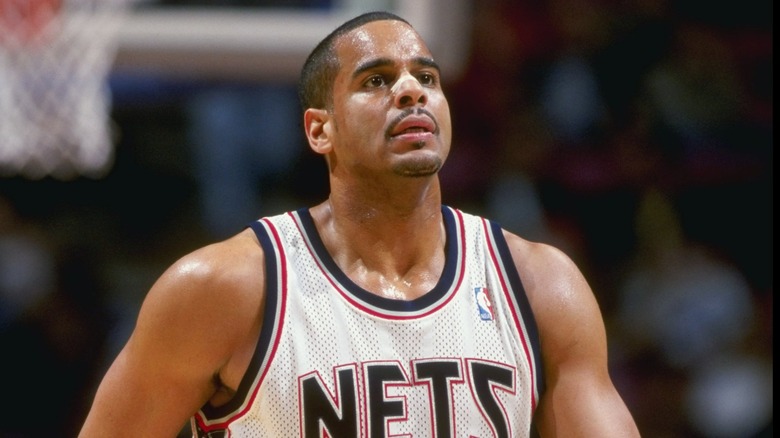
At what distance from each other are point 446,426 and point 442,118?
33.3 inches

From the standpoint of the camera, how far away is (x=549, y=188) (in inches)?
295

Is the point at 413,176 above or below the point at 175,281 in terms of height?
above

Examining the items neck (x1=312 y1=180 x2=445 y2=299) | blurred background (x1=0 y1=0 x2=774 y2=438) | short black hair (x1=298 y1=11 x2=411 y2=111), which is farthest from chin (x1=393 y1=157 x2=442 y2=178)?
blurred background (x1=0 y1=0 x2=774 y2=438)

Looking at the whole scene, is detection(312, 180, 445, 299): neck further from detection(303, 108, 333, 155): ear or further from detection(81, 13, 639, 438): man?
detection(303, 108, 333, 155): ear

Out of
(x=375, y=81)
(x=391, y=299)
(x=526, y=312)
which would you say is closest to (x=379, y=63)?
(x=375, y=81)

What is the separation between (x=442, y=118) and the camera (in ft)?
11.2

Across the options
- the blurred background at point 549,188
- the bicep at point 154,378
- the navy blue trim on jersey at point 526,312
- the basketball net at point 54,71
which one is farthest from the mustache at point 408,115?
the blurred background at point 549,188

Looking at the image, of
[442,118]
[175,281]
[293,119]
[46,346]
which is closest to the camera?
[175,281]

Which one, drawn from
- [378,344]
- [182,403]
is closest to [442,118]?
[378,344]

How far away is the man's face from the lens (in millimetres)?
3342

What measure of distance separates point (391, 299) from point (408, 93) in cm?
57

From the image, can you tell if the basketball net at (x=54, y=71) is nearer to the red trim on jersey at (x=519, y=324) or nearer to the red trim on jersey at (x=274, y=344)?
the red trim on jersey at (x=274, y=344)

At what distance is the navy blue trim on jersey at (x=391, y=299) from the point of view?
3328mm

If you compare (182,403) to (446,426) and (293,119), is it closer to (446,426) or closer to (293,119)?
(446,426)
